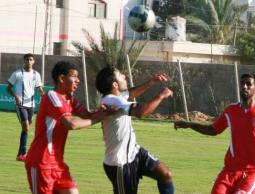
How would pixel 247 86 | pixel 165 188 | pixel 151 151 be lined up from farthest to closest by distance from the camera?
pixel 151 151 < pixel 165 188 < pixel 247 86

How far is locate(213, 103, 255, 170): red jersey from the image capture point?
9.25 m

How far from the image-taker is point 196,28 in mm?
70812

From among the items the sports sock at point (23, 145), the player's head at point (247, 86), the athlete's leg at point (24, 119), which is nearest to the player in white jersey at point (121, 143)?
the player's head at point (247, 86)

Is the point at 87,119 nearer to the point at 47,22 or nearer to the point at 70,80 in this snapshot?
the point at 70,80

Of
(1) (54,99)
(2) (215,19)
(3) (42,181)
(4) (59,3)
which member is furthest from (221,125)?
(2) (215,19)

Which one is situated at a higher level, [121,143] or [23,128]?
[121,143]

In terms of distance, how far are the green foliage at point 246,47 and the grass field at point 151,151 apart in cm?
3046

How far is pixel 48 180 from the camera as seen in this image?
28.5 ft

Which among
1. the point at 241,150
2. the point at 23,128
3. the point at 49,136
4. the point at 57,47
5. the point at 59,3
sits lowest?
the point at 57,47

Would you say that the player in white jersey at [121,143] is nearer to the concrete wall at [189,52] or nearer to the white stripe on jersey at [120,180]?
the white stripe on jersey at [120,180]

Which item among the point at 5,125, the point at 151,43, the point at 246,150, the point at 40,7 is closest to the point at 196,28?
the point at 151,43

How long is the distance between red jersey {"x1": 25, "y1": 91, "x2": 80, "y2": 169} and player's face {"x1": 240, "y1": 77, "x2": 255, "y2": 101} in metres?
1.90

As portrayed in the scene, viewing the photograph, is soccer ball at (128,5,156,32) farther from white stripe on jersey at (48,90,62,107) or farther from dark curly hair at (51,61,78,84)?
white stripe on jersey at (48,90,62,107)

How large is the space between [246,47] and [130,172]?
4885cm
